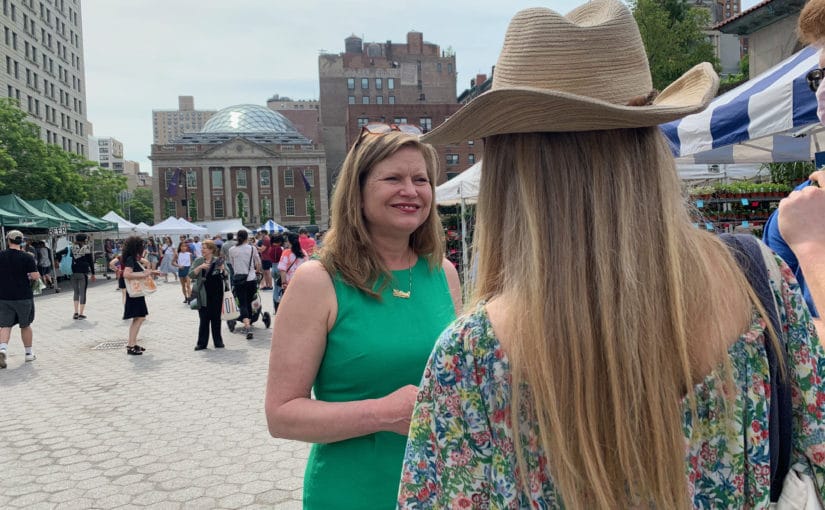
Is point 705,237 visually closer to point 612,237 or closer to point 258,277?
point 612,237

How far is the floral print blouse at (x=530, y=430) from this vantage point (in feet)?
3.24

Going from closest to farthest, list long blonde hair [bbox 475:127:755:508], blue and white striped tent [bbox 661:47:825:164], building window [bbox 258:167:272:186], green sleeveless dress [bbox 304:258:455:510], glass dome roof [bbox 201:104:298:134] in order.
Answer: long blonde hair [bbox 475:127:755:508], green sleeveless dress [bbox 304:258:455:510], blue and white striped tent [bbox 661:47:825:164], building window [bbox 258:167:272:186], glass dome roof [bbox 201:104:298:134]

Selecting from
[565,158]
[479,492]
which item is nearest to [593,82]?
[565,158]

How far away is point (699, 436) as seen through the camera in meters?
1.01

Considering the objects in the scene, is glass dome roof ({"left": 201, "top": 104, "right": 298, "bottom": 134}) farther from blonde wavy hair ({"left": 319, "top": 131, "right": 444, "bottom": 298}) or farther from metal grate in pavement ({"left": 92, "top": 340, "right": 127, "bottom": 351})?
blonde wavy hair ({"left": 319, "top": 131, "right": 444, "bottom": 298})

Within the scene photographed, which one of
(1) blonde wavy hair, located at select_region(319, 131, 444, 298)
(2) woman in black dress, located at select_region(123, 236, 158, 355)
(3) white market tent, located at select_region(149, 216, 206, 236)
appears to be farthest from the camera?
(3) white market tent, located at select_region(149, 216, 206, 236)

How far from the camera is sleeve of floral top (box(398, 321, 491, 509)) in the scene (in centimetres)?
99

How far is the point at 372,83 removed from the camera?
9900cm

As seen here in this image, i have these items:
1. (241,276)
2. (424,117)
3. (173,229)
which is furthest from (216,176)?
(241,276)

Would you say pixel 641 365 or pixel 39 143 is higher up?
pixel 39 143

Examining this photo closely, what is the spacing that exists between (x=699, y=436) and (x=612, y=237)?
1.22ft

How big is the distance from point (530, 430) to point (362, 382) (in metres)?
0.99

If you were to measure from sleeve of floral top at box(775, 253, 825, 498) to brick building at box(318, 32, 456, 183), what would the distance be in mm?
98442

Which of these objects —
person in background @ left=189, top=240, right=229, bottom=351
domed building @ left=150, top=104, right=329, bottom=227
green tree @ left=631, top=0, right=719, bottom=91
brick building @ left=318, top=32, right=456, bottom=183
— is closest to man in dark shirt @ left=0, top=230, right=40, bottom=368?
person in background @ left=189, top=240, right=229, bottom=351
